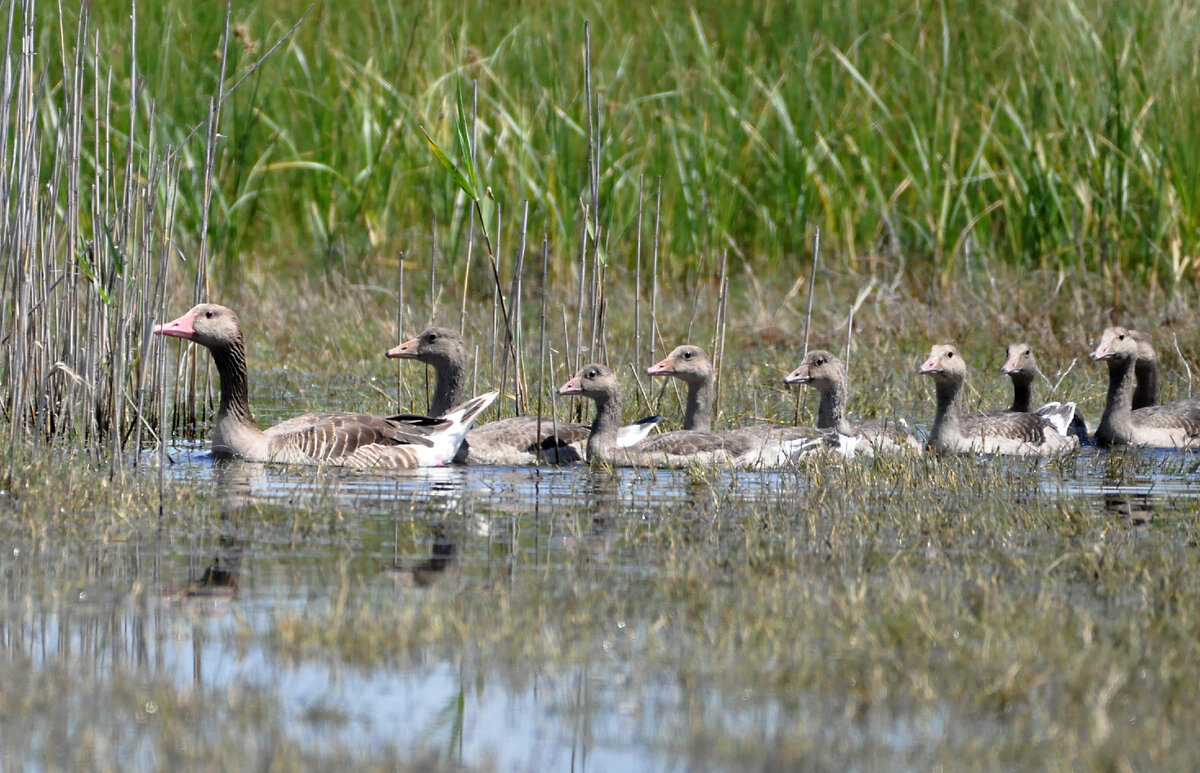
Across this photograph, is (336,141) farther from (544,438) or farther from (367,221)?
(544,438)

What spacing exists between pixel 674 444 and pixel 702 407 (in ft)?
3.10

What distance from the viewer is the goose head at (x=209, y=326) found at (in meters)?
10.2

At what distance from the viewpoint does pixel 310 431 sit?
1032 cm

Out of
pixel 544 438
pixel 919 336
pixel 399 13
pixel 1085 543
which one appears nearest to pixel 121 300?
pixel 544 438

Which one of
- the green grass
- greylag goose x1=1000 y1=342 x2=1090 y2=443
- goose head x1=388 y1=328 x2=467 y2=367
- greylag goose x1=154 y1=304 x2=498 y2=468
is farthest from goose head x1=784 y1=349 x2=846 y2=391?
the green grass

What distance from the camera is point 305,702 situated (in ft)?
16.6

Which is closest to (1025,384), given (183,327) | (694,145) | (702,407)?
(702,407)

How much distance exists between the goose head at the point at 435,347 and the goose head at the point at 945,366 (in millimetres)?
3124

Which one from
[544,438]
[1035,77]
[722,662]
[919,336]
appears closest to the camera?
[722,662]

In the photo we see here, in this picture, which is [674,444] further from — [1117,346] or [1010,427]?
[1117,346]

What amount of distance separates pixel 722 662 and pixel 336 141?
42.7 ft

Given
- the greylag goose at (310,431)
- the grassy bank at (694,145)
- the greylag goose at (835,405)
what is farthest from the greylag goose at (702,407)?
the grassy bank at (694,145)

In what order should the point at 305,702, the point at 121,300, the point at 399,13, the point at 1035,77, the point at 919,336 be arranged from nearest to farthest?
the point at 305,702 < the point at 121,300 < the point at 919,336 < the point at 1035,77 < the point at 399,13

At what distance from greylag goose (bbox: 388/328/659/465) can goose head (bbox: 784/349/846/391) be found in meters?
1.00
